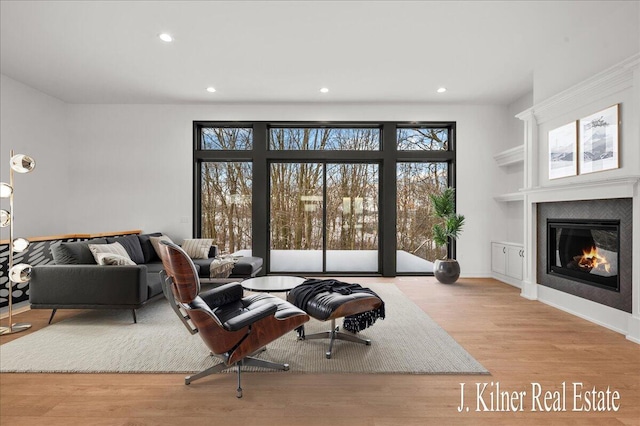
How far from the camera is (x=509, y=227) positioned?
19.0 ft

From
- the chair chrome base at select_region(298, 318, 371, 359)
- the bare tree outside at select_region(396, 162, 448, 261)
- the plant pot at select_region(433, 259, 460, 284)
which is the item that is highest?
the bare tree outside at select_region(396, 162, 448, 261)

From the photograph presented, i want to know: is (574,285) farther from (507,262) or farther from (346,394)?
(346,394)

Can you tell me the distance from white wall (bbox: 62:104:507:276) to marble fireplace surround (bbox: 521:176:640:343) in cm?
134

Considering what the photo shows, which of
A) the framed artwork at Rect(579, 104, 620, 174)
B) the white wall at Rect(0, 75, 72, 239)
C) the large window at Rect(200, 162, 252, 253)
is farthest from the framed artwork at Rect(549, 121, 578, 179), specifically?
the white wall at Rect(0, 75, 72, 239)

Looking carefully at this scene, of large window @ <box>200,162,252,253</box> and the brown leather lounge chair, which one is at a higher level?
large window @ <box>200,162,252,253</box>

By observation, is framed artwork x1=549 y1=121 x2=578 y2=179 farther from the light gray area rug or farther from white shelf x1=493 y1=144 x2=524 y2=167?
the light gray area rug

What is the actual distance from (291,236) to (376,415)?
14.1ft

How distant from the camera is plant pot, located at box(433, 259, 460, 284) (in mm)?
5332

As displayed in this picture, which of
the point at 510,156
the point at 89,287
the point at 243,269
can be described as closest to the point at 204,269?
the point at 243,269

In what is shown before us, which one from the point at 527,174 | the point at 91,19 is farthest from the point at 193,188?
the point at 527,174

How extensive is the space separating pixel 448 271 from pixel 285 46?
164 inches

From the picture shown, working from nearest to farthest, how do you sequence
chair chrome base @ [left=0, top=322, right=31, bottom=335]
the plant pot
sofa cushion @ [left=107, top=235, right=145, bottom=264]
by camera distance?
chair chrome base @ [left=0, top=322, right=31, bottom=335]
sofa cushion @ [left=107, top=235, right=145, bottom=264]
the plant pot

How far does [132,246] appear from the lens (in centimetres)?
458

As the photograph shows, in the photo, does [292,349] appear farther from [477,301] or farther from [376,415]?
[477,301]
